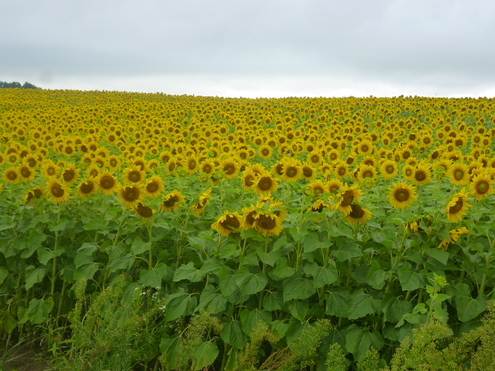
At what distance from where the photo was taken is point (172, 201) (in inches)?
198

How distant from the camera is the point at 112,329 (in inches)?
160

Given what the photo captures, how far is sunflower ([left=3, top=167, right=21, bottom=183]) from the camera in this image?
666 cm

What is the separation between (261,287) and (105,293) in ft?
4.44

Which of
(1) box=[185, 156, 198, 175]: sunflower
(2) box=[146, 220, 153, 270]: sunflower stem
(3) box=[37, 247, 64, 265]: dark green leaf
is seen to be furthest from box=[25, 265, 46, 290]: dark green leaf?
(1) box=[185, 156, 198, 175]: sunflower

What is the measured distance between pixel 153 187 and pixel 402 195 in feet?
9.15

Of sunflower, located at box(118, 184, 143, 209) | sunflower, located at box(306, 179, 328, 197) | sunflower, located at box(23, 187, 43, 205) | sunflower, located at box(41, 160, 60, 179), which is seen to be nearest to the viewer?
sunflower, located at box(306, 179, 328, 197)

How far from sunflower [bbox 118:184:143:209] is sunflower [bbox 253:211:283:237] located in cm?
153

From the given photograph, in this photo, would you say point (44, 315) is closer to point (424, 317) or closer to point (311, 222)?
point (311, 222)

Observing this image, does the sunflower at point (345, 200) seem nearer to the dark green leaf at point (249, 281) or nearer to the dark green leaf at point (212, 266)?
the dark green leaf at point (249, 281)

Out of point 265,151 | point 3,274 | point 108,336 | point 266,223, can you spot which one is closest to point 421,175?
point 266,223

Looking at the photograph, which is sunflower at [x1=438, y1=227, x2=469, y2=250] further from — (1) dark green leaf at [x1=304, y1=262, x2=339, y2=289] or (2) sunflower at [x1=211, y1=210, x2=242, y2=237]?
(2) sunflower at [x1=211, y1=210, x2=242, y2=237]

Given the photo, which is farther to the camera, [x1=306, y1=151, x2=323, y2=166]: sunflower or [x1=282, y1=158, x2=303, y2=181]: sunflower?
[x1=306, y1=151, x2=323, y2=166]: sunflower

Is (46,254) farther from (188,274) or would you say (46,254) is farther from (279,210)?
(279,210)

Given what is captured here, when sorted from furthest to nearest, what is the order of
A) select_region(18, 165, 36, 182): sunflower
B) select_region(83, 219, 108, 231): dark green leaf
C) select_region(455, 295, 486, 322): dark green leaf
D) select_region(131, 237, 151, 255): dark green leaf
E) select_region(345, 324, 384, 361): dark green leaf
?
select_region(18, 165, 36, 182): sunflower < select_region(83, 219, 108, 231): dark green leaf < select_region(131, 237, 151, 255): dark green leaf < select_region(345, 324, 384, 361): dark green leaf < select_region(455, 295, 486, 322): dark green leaf
